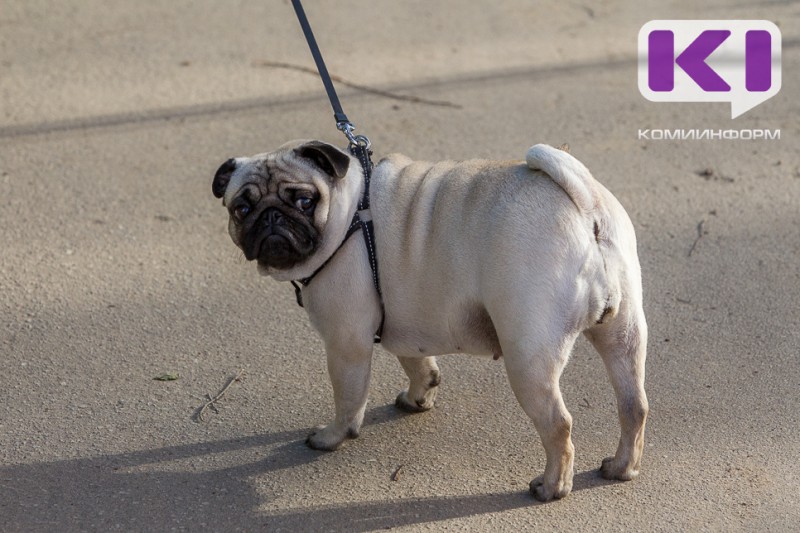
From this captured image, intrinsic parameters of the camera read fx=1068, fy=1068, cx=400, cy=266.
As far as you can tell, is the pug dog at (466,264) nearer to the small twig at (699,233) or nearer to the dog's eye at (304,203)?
the dog's eye at (304,203)

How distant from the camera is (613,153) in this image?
6559 millimetres

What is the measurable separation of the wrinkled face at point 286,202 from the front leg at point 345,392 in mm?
385

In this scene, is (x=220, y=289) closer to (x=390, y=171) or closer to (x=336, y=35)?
(x=390, y=171)

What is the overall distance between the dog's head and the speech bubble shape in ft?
13.4

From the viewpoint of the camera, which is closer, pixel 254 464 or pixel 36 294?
pixel 254 464

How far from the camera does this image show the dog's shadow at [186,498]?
3.67 meters

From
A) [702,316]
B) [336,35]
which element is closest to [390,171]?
[702,316]

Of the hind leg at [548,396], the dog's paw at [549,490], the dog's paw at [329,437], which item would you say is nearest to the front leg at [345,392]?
the dog's paw at [329,437]

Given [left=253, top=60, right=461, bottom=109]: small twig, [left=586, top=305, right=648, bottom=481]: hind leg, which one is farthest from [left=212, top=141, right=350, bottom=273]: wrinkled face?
[left=253, top=60, right=461, bottom=109]: small twig

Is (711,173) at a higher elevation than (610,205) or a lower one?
lower

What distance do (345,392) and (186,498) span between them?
0.68 m

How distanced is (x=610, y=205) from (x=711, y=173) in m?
2.94

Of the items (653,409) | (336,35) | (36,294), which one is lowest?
(653,409)

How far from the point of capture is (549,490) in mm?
3750
